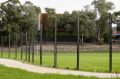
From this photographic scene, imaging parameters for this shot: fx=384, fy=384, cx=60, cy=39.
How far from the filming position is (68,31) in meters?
87.2

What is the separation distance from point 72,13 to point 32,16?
33.2 ft

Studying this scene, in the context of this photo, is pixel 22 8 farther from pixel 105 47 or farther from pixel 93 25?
pixel 105 47

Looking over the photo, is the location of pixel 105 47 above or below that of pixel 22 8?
below

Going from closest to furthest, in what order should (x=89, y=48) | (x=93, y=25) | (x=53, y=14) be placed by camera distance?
(x=89, y=48)
(x=93, y=25)
(x=53, y=14)

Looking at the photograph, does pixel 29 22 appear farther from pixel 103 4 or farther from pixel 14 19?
pixel 103 4

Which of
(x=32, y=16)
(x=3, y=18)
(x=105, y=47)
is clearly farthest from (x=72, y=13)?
(x=105, y=47)

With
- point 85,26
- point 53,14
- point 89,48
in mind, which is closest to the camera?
point 89,48

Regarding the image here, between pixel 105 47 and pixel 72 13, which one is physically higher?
pixel 72 13

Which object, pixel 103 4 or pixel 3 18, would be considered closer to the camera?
pixel 3 18

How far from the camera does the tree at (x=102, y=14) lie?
84.2m

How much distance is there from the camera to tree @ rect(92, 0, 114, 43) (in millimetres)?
84250

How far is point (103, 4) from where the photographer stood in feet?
323

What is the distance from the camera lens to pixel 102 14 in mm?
94312

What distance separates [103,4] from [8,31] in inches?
1138
